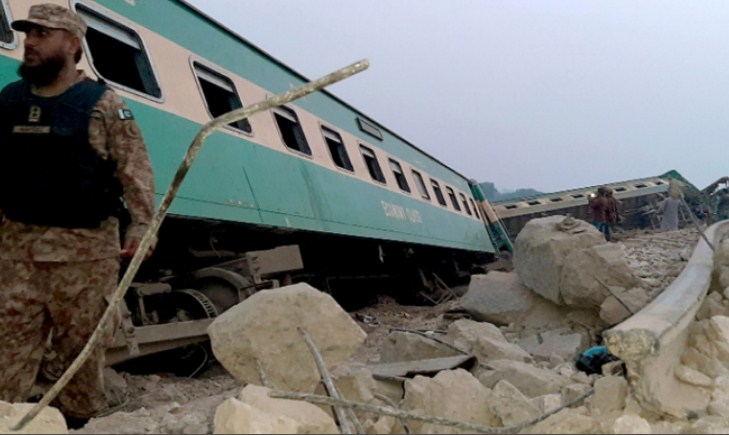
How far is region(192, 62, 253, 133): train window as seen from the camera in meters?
5.24

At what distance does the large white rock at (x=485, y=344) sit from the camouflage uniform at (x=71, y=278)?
82.7 inches

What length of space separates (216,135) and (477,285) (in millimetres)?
2963

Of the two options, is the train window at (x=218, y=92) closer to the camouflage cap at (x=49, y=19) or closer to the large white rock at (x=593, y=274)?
the camouflage cap at (x=49, y=19)

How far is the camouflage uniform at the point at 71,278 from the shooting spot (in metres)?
2.48

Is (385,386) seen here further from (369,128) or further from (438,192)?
(438,192)

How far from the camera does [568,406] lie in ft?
7.32

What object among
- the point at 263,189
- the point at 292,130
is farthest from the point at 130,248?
the point at 292,130

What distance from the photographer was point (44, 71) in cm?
258

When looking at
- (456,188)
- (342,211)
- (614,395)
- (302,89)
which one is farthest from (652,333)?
(456,188)

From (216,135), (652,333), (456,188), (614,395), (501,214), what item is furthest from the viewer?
(501,214)

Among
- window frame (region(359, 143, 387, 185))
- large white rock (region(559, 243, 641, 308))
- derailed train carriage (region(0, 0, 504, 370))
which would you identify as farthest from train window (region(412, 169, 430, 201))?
large white rock (region(559, 243, 641, 308))

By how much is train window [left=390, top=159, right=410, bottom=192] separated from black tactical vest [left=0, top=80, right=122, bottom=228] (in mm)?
7454

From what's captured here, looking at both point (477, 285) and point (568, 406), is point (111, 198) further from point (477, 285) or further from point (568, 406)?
point (477, 285)

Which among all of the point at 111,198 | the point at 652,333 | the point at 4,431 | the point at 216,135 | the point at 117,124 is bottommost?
the point at 652,333
